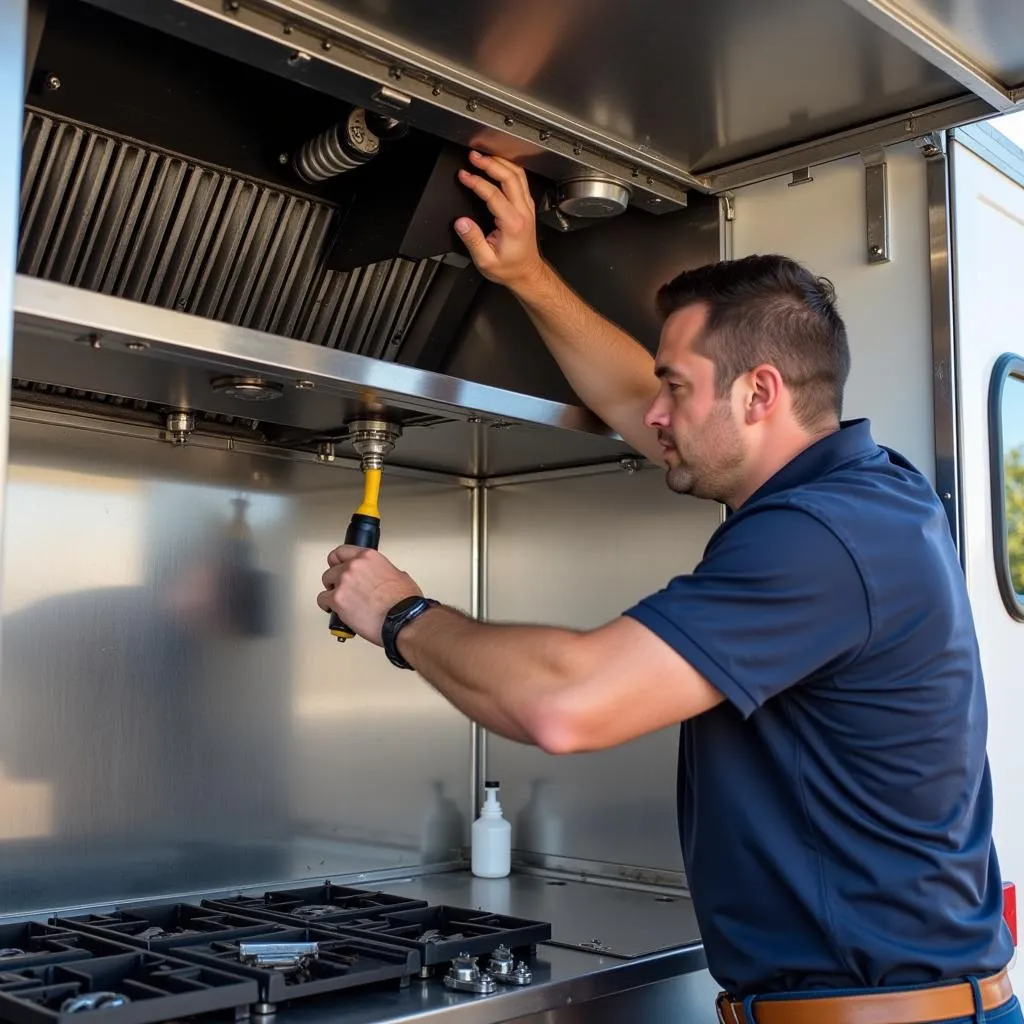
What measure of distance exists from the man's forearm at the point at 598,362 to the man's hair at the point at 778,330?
25 cm

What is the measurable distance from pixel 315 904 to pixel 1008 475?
3.85ft

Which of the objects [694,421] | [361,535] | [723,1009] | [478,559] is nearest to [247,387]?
[361,535]

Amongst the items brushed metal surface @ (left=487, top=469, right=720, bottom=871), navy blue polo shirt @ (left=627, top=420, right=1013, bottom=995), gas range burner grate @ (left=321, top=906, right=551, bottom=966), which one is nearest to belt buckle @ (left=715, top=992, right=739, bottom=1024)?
navy blue polo shirt @ (left=627, top=420, right=1013, bottom=995)

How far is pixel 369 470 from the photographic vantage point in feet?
5.55

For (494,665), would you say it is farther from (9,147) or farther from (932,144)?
(932,144)

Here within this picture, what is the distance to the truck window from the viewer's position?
5.81 feet

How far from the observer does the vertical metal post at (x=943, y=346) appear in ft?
5.54

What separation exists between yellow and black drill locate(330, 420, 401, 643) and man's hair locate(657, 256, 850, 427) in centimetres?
44

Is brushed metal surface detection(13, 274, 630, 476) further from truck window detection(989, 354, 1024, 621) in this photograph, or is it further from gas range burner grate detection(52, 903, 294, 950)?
gas range burner grate detection(52, 903, 294, 950)

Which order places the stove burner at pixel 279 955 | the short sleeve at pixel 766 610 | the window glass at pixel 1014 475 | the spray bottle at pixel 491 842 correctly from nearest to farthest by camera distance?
the short sleeve at pixel 766 610 < the stove burner at pixel 279 955 < the window glass at pixel 1014 475 < the spray bottle at pixel 491 842

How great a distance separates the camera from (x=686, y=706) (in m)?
1.24

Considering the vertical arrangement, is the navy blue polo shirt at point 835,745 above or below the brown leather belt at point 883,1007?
above

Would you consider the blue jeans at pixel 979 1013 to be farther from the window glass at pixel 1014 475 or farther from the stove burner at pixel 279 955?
the window glass at pixel 1014 475

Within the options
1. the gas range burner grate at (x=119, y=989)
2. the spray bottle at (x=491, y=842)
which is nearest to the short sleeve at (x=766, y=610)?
the gas range burner grate at (x=119, y=989)
